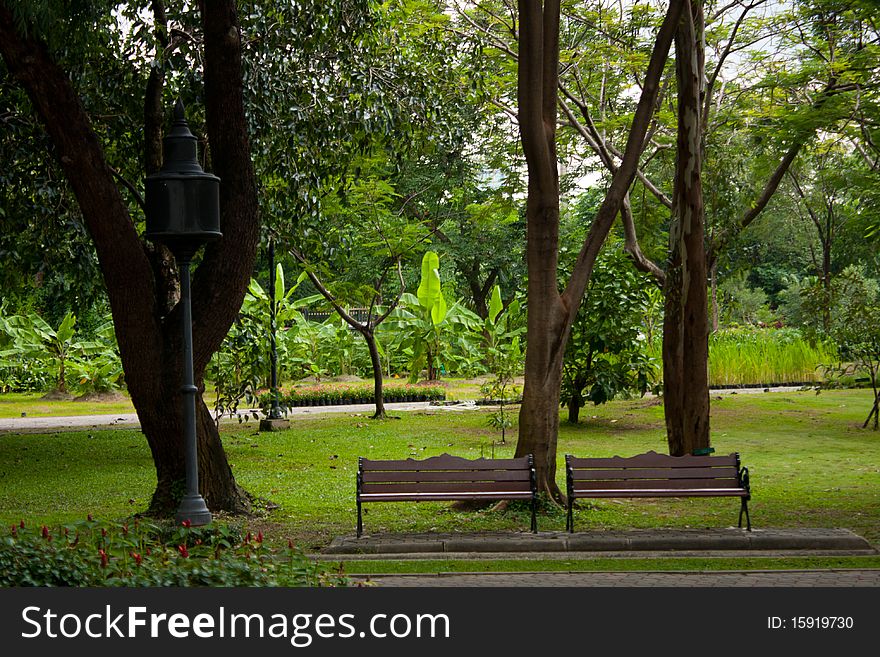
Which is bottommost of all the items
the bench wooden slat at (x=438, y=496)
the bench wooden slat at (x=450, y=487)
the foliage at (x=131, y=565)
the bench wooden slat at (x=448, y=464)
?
the bench wooden slat at (x=438, y=496)

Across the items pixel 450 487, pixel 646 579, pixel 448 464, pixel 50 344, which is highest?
pixel 50 344

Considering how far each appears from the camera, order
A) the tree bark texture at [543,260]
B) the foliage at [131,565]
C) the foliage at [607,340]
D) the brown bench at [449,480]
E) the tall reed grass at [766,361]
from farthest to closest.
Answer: the tall reed grass at [766,361] → the foliage at [607,340] → the tree bark texture at [543,260] → the brown bench at [449,480] → the foliage at [131,565]

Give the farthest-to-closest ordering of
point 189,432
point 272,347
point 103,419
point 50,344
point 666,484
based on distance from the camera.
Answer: point 50,344, point 103,419, point 272,347, point 666,484, point 189,432

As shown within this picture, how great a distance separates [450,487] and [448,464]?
0.77 feet

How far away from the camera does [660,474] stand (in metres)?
10.7

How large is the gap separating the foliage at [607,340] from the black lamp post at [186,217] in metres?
13.0

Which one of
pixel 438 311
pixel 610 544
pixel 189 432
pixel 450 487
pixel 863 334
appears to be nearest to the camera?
pixel 189 432

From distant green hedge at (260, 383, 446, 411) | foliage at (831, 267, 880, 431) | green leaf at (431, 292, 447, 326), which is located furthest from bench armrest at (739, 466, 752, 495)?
green leaf at (431, 292, 447, 326)

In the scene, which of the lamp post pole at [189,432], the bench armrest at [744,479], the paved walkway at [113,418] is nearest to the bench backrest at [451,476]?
the lamp post pole at [189,432]

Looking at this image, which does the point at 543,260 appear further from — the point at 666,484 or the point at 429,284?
the point at 429,284

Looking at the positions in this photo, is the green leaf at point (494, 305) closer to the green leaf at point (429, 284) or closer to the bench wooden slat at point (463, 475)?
the green leaf at point (429, 284)

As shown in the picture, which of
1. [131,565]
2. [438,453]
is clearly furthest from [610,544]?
[438,453]

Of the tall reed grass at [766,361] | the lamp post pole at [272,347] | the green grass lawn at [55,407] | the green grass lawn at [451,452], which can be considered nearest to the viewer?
the green grass lawn at [451,452]

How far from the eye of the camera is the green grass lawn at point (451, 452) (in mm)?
11664
